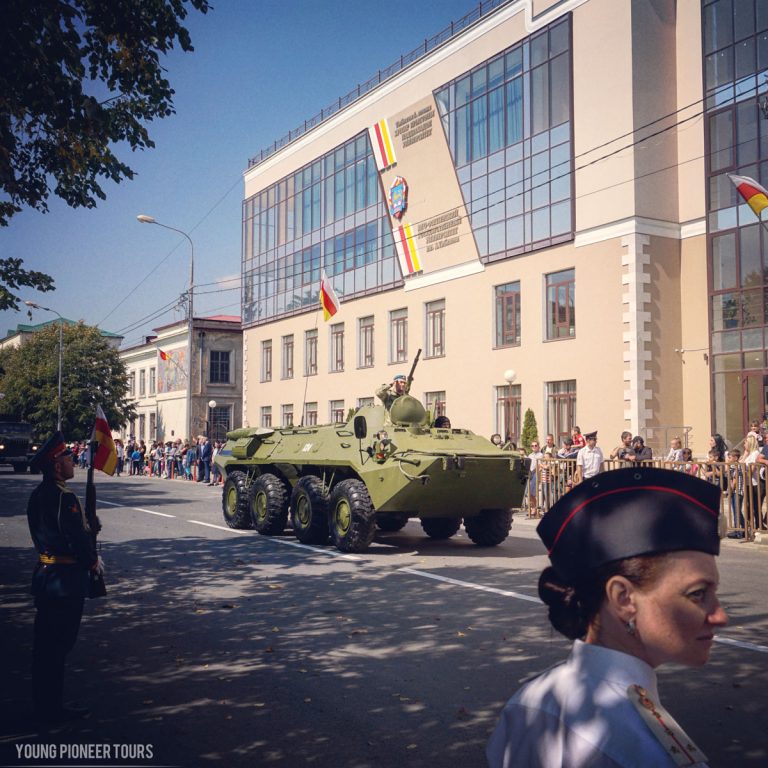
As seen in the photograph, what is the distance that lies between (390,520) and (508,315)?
16.1 m

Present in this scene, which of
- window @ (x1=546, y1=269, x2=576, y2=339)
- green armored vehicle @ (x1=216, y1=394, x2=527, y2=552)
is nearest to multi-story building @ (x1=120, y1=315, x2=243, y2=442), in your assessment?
window @ (x1=546, y1=269, x2=576, y2=339)

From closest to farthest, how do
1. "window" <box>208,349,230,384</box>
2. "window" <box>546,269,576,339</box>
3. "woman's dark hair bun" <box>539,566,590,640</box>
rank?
1. "woman's dark hair bun" <box>539,566,590,640</box>
2. "window" <box>546,269,576,339</box>
3. "window" <box>208,349,230,384</box>

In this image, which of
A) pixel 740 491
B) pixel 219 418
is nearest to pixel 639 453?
pixel 740 491

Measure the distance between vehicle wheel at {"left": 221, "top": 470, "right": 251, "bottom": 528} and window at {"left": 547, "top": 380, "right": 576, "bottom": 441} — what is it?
508 inches

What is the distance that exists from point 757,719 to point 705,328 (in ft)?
68.7

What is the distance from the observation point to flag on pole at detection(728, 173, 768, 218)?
18.1 metres

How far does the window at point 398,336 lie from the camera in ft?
112

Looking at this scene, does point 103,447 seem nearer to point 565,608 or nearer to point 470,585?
point 470,585

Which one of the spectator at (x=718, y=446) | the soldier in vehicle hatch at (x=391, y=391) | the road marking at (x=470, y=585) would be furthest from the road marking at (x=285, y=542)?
the spectator at (x=718, y=446)

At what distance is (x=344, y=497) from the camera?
12844mm

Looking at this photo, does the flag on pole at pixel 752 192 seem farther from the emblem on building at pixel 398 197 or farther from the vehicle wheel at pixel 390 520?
the emblem on building at pixel 398 197

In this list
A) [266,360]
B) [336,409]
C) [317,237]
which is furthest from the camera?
[266,360]

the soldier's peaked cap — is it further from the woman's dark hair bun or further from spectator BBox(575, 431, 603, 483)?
spectator BBox(575, 431, 603, 483)

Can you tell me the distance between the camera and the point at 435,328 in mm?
32844
